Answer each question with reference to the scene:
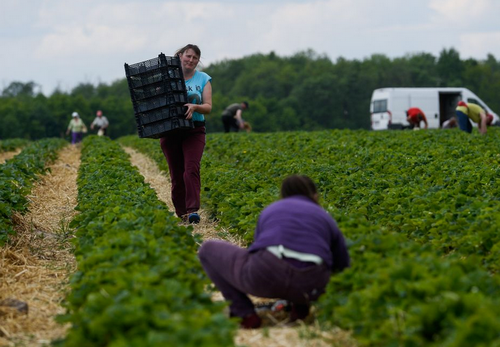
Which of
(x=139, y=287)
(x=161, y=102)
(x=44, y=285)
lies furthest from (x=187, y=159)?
(x=139, y=287)

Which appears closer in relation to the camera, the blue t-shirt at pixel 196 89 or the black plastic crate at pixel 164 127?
the black plastic crate at pixel 164 127

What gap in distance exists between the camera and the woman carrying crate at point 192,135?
841cm

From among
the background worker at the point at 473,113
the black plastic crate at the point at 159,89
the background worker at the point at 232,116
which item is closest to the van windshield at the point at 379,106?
the background worker at the point at 232,116

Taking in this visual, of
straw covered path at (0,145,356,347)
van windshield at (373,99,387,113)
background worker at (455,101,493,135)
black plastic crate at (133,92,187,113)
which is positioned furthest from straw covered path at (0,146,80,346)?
van windshield at (373,99,387,113)

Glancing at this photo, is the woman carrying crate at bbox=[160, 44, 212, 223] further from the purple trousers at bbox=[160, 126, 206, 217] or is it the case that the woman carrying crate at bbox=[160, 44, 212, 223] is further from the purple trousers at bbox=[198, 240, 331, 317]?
the purple trousers at bbox=[198, 240, 331, 317]

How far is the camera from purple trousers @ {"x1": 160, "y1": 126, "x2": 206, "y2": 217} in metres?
8.56

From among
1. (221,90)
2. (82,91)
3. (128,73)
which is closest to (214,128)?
(221,90)

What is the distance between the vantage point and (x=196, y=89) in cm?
855

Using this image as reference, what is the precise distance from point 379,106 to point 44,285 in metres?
29.8

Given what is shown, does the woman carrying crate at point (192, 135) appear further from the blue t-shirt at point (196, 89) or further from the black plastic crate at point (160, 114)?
the black plastic crate at point (160, 114)

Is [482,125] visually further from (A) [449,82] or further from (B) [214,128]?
(A) [449,82]

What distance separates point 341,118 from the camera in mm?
94750

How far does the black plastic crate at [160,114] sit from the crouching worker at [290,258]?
3446mm

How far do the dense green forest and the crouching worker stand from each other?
77087mm
